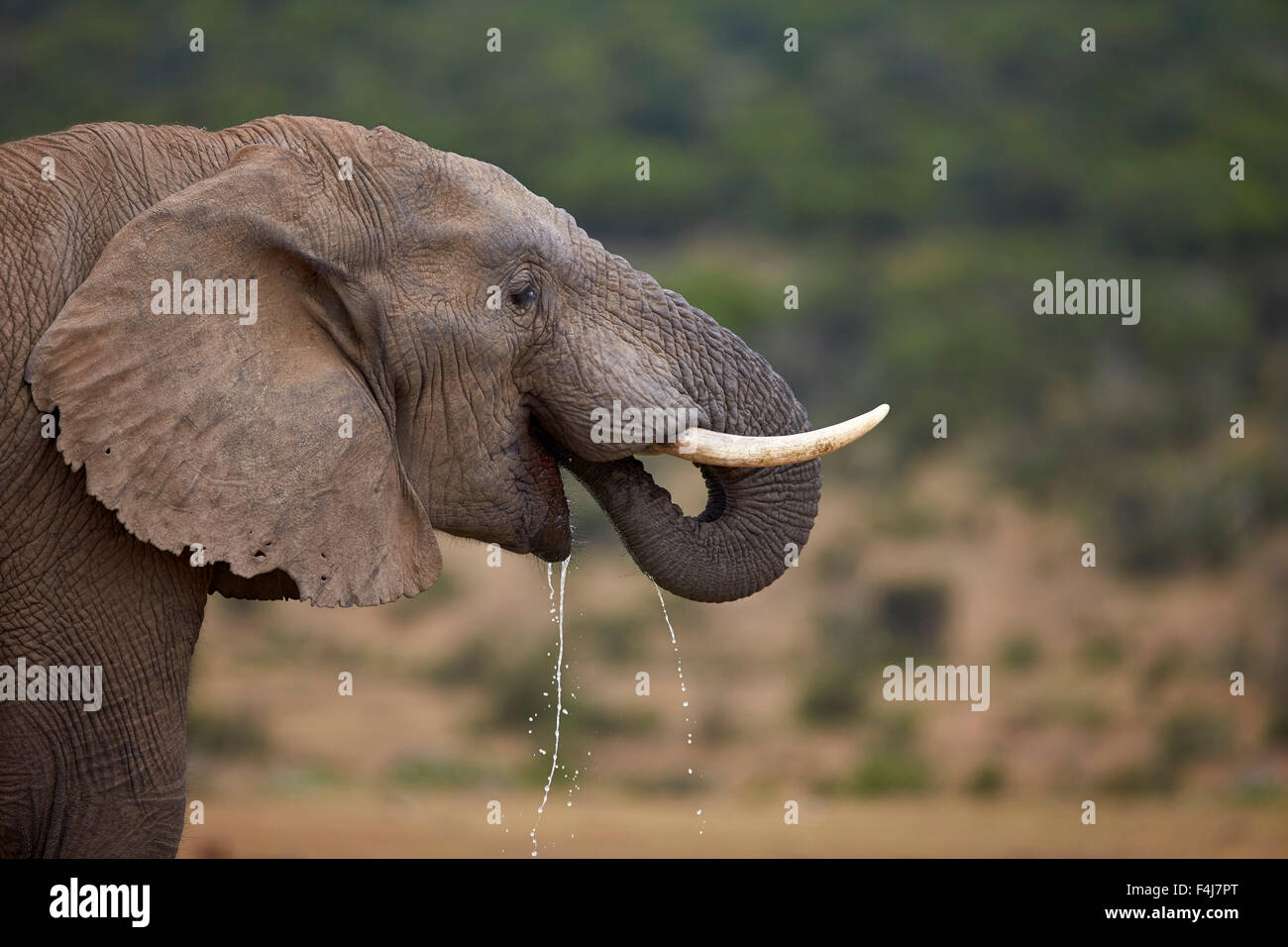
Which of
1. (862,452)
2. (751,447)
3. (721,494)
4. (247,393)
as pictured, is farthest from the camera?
(862,452)

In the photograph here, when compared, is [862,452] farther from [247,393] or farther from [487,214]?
[247,393]

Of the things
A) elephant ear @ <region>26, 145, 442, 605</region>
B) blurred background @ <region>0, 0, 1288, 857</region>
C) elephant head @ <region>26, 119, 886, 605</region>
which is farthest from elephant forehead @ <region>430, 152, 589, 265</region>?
blurred background @ <region>0, 0, 1288, 857</region>

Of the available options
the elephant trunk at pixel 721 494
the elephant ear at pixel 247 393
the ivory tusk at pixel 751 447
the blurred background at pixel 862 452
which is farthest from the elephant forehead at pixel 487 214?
the blurred background at pixel 862 452

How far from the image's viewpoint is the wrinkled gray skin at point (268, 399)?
3.75 meters

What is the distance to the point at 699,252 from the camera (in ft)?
87.0

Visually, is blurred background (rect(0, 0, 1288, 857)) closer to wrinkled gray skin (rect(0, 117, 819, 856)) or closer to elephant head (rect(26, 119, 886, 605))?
elephant head (rect(26, 119, 886, 605))

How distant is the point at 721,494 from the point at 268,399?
4.62 ft

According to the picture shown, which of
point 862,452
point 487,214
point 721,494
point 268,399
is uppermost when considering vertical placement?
point 862,452

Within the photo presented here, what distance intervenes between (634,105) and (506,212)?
27.3m

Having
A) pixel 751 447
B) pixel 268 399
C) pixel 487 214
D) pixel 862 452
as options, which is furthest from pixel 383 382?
pixel 862 452

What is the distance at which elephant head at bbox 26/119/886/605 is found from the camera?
147 inches

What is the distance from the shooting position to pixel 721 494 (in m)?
4.60
